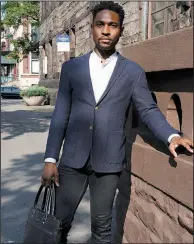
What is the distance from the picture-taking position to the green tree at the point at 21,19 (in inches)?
1222

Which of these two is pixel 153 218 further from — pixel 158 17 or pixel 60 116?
pixel 158 17

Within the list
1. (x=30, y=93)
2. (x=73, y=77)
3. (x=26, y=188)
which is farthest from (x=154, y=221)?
(x=30, y=93)

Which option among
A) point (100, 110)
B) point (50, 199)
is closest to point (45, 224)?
point (50, 199)

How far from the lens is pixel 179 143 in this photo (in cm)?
224

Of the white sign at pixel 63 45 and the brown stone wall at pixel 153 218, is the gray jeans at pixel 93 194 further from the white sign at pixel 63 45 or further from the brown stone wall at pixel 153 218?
the white sign at pixel 63 45

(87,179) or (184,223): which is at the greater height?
(87,179)

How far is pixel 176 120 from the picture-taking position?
2672 mm

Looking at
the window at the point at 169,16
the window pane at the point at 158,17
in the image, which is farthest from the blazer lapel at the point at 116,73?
the window pane at the point at 158,17

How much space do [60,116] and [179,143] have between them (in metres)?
0.76

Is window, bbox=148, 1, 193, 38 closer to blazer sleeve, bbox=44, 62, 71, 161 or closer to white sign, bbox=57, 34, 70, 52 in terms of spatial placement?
blazer sleeve, bbox=44, 62, 71, 161

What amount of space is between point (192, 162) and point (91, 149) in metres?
0.64

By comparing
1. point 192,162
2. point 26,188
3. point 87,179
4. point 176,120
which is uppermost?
point 176,120

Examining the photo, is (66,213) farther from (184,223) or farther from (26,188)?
(26,188)

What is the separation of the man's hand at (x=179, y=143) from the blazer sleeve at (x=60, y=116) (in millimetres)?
690
